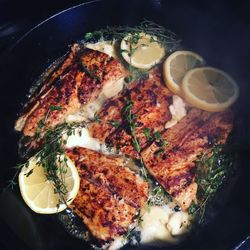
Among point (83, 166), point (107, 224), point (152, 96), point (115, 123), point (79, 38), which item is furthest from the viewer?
point (79, 38)

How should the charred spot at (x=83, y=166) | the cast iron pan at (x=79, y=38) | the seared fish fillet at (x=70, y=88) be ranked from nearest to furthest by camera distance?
the cast iron pan at (x=79, y=38) → the charred spot at (x=83, y=166) → the seared fish fillet at (x=70, y=88)

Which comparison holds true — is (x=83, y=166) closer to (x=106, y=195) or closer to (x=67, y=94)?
(x=106, y=195)

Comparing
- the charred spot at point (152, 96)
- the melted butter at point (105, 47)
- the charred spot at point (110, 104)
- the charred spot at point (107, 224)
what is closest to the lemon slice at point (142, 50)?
the melted butter at point (105, 47)

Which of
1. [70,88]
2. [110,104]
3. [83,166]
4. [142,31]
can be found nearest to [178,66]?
[142,31]

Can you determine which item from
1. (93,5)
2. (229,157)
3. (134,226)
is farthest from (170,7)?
(134,226)

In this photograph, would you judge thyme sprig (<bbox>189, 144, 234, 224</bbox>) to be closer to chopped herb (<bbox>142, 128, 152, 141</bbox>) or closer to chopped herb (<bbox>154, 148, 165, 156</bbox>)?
chopped herb (<bbox>154, 148, 165, 156</bbox>)

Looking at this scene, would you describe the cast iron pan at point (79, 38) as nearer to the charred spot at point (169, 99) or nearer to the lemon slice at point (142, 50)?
the lemon slice at point (142, 50)
